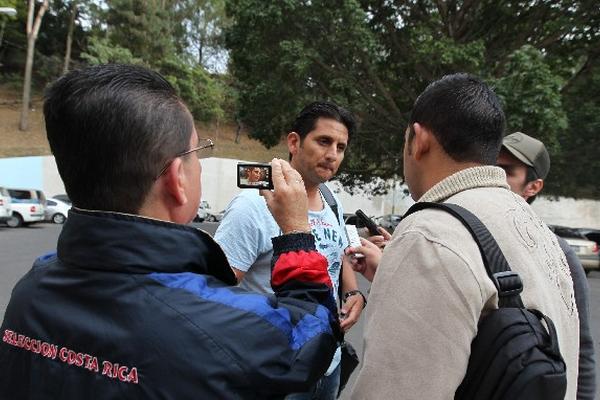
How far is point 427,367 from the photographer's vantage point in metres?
1.15

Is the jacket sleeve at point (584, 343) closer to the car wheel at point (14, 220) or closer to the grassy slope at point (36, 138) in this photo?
the car wheel at point (14, 220)

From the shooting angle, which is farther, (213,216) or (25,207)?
(213,216)

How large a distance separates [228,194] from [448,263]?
32086 mm

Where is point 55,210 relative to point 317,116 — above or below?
below

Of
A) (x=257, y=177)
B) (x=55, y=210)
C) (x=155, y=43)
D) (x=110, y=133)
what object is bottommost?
(x=55, y=210)

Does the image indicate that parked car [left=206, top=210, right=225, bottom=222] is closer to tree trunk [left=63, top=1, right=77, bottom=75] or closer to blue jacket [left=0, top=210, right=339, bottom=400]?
tree trunk [left=63, top=1, right=77, bottom=75]

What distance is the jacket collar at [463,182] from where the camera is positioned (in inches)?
56.6

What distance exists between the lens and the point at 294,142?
2.94m

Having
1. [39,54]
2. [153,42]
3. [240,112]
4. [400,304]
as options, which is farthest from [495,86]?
[39,54]

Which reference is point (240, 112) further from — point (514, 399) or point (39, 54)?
point (39, 54)

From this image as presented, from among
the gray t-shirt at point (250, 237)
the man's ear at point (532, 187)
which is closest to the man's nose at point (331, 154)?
the gray t-shirt at point (250, 237)

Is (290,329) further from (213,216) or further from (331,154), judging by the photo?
(213,216)

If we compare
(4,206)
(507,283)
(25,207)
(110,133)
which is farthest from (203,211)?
(507,283)

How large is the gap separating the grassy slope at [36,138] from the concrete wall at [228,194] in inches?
61.7
